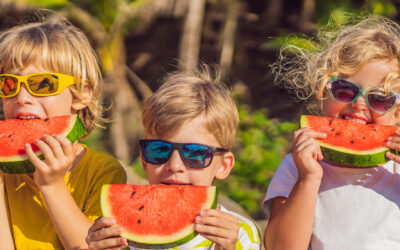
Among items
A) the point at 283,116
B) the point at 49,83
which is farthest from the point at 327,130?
the point at 283,116

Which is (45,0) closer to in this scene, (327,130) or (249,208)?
(249,208)

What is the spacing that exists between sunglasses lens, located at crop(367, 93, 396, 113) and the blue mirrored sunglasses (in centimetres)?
93

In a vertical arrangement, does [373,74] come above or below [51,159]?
above

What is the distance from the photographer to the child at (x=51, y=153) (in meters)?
2.79

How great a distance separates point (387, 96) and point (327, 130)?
38 cm

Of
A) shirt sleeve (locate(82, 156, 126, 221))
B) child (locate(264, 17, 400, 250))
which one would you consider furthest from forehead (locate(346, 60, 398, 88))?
shirt sleeve (locate(82, 156, 126, 221))

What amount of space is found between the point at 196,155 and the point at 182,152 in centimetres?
8

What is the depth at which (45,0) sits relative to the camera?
12.0 metres

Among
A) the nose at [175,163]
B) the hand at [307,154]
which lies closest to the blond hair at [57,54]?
the nose at [175,163]

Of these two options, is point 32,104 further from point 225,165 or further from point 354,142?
point 354,142

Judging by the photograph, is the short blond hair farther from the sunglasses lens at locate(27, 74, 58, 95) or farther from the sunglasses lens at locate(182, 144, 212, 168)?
the sunglasses lens at locate(27, 74, 58, 95)

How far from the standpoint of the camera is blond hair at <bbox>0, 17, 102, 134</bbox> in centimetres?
310

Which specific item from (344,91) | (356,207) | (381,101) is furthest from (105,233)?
(381,101)

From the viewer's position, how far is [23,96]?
3.03 m
